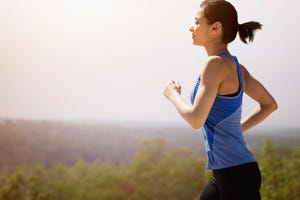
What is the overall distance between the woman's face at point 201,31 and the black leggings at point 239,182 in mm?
378

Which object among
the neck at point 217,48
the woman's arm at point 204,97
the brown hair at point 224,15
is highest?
the brown hair at point 224,15

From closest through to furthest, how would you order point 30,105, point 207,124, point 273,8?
point 207,124 < point 273,8 < point 30,105

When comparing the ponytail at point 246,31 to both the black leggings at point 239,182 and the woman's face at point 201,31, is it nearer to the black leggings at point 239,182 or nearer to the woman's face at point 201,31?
the woman's face at point 201,31

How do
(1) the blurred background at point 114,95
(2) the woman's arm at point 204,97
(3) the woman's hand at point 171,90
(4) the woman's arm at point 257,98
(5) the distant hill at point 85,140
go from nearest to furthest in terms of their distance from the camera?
(2) the woman's arm at point 204,97 → (3) the woman's hand at point 171,90 → (4) the woman's arm at point 257,98 → (1) the blurred background at point 114,95 → (5) the distant hill at point 85,140

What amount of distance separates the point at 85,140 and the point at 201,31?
1.95 m

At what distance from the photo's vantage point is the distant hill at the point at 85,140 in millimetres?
3088

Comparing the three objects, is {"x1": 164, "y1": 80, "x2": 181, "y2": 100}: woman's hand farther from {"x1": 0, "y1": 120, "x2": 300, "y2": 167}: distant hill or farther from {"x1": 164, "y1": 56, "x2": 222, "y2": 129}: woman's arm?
{"x1": 0, "y1": 120, "x2": 300, "y2": 167}: distant hill

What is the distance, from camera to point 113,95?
122 inches

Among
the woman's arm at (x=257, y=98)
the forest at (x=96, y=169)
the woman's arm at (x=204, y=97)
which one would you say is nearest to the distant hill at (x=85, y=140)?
the forest at (x=96, y=169)

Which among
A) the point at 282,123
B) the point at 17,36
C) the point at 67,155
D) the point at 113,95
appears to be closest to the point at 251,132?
the point at 282,123

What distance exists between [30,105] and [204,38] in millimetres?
2015

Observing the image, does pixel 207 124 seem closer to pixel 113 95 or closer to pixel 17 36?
pixel 113 95

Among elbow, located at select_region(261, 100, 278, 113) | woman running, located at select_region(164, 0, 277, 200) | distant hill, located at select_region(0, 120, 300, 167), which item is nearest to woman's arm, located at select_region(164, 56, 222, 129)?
woman running, located at select_region(164, 0, 277, 200)

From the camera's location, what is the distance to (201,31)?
134 centimetres
